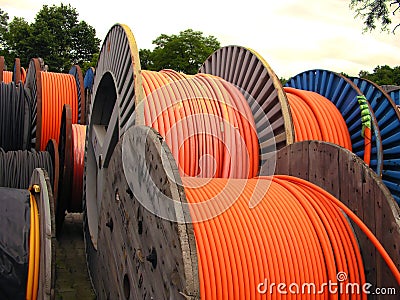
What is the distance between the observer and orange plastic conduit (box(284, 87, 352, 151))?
183 inches

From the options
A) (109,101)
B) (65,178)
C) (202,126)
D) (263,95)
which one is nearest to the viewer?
(202,126)

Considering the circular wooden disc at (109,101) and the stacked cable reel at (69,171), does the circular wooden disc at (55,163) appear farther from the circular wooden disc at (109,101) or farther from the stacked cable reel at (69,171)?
the circular wooden disc at (109,101)

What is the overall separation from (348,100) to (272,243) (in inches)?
127

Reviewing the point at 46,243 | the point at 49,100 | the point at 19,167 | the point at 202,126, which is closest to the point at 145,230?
the point at 46,243

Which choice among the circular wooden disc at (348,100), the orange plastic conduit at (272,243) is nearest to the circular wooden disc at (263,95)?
the orange plastic conduit at (272,243)

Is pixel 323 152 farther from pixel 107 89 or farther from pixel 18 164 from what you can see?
pixel 18 164

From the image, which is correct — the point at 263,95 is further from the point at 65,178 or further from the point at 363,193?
the point at 65,178

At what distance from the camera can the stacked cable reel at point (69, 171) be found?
226 inches

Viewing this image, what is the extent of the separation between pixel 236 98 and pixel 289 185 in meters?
1.50

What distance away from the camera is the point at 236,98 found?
4.45 metres

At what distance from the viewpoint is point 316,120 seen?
16.0 feet

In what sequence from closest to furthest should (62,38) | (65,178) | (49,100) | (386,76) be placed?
1. (65,178)
2. (49,100)
3. (62,38)
4. (386,76)

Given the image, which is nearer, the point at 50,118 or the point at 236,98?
the point at 236,98

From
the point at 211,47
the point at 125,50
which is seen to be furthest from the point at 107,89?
the point at 211,47
